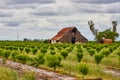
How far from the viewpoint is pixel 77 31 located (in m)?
94.6

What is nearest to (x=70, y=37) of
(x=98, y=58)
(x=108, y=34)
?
(x=108, y=34)

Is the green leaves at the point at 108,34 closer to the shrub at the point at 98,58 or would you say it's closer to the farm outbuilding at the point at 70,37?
the farm outbuilding at the point at 70,37

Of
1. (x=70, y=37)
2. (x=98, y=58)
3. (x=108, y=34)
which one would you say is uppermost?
(x=98, y=58)

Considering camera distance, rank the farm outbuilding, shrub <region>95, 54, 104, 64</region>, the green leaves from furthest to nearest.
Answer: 1. the green leaves
2. the farm outbuilding
3. shrub <region>95, 54, 104, 64</region>

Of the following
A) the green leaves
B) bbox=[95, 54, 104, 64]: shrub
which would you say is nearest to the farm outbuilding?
the green leaves

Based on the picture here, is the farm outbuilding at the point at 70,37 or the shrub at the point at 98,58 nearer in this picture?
the shrub at the point at 98,58

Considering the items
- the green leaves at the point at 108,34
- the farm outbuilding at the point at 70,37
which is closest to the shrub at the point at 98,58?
the farm outbuilding at the point at 70,37

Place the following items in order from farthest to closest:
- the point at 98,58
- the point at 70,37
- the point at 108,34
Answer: the point at 108,34
the point at 70,37
the point at 98,58

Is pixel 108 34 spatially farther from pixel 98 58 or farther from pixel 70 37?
pixel 98 58

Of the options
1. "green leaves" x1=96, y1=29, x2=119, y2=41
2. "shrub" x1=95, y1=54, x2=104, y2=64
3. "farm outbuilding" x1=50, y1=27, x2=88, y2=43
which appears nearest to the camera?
"shrub" x1=95, y1=54, x2=104, y2=64

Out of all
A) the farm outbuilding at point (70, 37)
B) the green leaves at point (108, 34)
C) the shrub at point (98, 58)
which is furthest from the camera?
the green leaves at point (108, 34)

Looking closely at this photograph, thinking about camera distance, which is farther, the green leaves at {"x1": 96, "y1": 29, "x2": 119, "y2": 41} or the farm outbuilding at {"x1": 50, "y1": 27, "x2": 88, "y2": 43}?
the green leaves at {"x1": 96, "y1": 29, "x2": 119, "y2": 41}

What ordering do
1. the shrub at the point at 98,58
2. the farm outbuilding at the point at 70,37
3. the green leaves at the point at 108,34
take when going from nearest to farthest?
the shrub at the point at 98,58
the farm outbuilding at the point at 70,37
the green leaves at the point at 108,34

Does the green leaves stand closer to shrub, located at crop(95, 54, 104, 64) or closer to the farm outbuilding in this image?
the farm outbuilding
